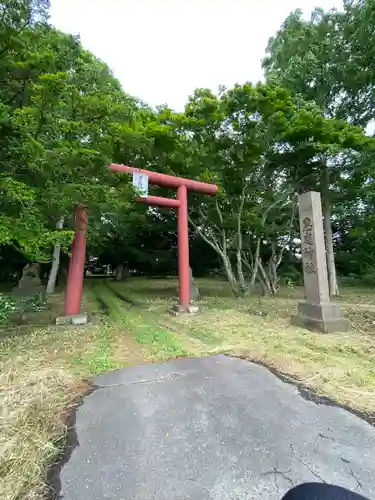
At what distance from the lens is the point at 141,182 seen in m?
6.19

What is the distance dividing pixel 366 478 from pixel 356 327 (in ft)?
14.6

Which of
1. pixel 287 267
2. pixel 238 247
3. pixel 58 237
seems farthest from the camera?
pixel 287 267

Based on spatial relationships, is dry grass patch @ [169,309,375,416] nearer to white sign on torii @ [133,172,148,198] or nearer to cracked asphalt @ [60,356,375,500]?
cracked asphalt @ [60,356,375,500]

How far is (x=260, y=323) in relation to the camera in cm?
553

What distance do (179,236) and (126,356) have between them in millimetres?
4045

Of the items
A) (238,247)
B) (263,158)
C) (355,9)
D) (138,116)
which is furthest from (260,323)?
(355,9)

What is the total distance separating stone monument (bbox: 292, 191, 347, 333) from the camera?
4.94 m

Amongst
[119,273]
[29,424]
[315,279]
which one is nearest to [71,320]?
[29,424]

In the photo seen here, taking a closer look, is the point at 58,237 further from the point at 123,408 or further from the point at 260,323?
the point at 260,323

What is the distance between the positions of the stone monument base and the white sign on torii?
4220 mm

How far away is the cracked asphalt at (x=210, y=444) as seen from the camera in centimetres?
149

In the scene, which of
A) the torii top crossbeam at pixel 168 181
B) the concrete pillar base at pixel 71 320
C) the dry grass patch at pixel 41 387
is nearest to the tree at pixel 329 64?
the torii top crossbeam at pixel 168 181

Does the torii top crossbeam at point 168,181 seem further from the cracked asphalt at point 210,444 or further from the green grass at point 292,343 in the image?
the cracked asphalt at point 210,444

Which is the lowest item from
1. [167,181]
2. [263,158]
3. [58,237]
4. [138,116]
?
[58,237]
